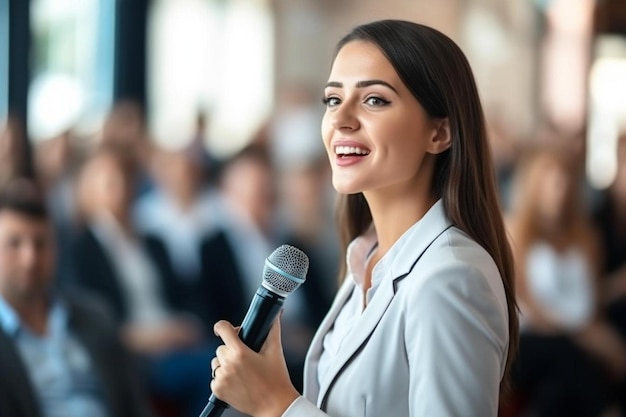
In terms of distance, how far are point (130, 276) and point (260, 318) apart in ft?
12.1

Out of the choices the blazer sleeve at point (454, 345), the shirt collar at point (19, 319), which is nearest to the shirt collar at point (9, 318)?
the shirt collar at point (19, 319)

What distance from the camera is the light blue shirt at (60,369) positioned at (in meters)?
3.40

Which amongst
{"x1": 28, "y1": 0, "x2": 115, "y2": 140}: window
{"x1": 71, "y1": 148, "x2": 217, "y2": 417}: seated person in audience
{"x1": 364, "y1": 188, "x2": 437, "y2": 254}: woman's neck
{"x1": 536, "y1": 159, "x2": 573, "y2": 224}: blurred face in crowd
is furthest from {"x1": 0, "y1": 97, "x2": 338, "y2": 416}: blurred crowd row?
{"x1": 364, "y1": 188, "x2": 437, "y2": 254}: woman's neck

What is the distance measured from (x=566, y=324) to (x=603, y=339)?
246 mm

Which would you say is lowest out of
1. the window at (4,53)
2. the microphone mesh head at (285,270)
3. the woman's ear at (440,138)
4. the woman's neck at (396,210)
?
the window at (4,53)

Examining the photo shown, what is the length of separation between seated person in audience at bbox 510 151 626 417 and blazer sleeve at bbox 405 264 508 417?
350 centimetres

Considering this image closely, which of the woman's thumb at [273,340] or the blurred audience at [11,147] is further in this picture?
the blurred audience at [11,147]

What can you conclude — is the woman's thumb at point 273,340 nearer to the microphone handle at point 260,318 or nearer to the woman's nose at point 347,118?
the microphone handle at point 260,318

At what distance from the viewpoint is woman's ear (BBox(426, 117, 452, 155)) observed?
5.18 feet

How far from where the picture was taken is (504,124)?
838 centimetres

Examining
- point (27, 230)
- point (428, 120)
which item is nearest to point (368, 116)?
point (428, 120)

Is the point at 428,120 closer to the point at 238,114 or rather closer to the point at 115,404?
the point at 115,404

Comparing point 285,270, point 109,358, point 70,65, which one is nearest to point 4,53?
point 70,65

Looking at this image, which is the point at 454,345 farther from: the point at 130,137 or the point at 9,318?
the point at 130,137
